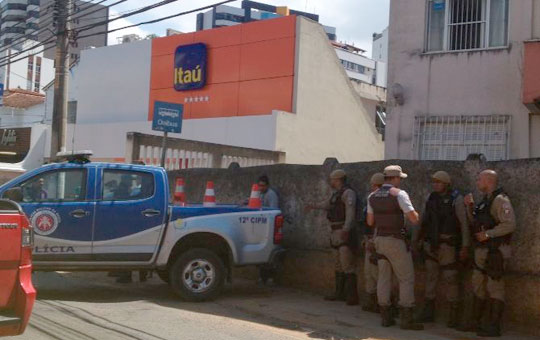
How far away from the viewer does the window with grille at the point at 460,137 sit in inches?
531

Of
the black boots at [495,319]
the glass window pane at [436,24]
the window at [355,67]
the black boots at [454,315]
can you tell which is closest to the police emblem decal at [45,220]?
the black boots at [454,315]

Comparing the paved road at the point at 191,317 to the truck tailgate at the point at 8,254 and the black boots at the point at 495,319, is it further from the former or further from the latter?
the truck tailgate at the point at 8,254

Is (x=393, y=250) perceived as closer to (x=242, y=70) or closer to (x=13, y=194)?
(x=13, y=194)

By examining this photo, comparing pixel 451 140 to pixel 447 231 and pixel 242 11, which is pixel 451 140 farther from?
pixel 242 11

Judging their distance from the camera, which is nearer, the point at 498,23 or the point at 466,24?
the point at 498,23

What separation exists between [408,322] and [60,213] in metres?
4.57

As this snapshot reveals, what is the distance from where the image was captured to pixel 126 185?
8.91m

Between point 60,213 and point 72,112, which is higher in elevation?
point 72,112

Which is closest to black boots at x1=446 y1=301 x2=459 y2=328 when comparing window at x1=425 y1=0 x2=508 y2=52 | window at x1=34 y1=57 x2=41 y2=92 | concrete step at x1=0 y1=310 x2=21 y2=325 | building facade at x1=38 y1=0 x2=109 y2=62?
concrete step at x1=0 y1=310 x2=21 y2=325

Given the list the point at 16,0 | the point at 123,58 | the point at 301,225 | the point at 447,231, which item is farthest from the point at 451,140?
the point at 16,0

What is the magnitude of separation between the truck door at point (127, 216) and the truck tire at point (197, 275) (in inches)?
16.7

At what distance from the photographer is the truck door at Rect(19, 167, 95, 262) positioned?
8.41 metres

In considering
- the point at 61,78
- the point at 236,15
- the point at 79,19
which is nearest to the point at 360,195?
the point at 61,78

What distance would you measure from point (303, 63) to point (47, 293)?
15.0 meters
